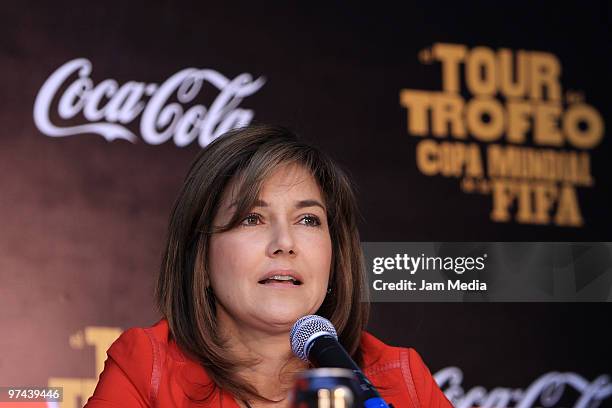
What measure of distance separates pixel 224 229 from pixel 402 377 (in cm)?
44

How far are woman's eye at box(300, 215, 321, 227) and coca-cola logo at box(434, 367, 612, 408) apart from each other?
1756 millimetres

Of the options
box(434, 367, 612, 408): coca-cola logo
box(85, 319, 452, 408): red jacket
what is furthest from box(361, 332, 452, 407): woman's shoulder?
box(434, 367, 612, 408): coca-cola logo

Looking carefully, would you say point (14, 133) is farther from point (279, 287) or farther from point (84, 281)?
point (279, 287)

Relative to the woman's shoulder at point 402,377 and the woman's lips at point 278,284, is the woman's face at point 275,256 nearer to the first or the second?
the woman's lips at point 278,284

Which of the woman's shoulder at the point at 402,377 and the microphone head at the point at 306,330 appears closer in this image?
the microphone head at the point at 306,330

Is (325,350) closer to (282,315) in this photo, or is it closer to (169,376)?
(282,315)

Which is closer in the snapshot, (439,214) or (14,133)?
(14,133)

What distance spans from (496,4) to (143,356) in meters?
2.35

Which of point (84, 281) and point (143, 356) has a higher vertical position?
point (84, 281)

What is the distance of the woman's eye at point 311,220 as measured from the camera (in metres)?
1.64

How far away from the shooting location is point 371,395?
0.93 metres

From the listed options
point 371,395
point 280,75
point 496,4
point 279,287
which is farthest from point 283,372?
point 496,4

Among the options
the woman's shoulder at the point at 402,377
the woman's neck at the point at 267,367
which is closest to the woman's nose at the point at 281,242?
the woman's neck at the point at 267,367

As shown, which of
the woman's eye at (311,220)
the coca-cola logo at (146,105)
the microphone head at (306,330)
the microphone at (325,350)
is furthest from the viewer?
the coca-cola logo at (146,105)
